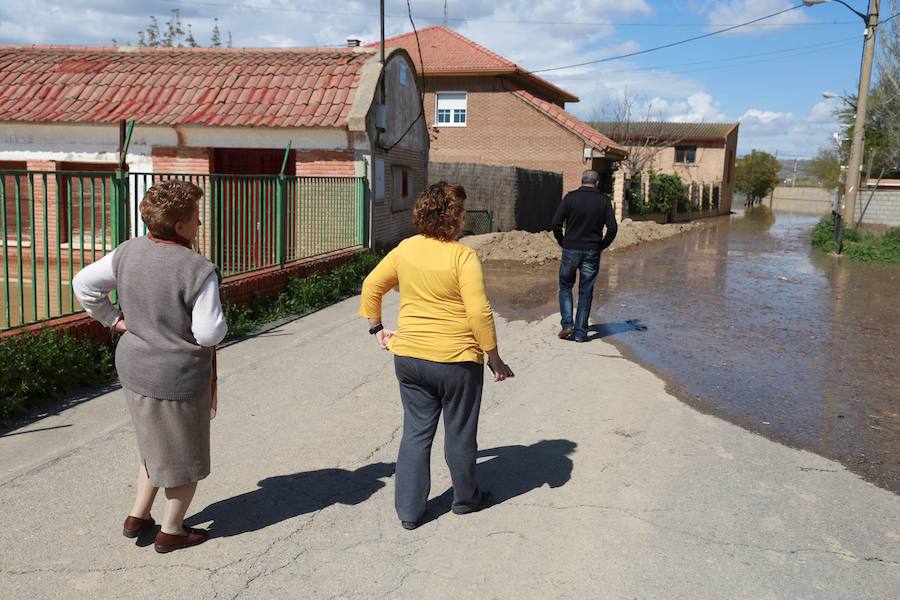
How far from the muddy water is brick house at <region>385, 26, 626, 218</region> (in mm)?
11547

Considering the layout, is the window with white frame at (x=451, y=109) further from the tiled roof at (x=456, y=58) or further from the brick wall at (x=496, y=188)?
the brick wall at (x=496, y=188)

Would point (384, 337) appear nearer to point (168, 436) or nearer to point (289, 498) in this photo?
point (289, 498)

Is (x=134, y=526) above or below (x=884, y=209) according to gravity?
below

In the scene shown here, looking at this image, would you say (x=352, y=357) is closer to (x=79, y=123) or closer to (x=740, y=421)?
(x=740, y=421)

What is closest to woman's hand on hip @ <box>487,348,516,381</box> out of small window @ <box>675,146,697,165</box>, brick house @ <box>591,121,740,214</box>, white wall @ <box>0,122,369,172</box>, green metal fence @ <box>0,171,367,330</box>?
green metal fence @ <box>0,171,367,330</box>

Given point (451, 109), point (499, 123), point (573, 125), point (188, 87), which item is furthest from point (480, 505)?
point (451, 109)

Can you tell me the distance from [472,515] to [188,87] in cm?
1229

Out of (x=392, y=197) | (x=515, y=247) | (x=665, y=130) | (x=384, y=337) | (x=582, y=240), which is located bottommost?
(x=515, y=247)

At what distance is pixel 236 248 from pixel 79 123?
6.05m

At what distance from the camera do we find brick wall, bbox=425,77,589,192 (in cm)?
2964

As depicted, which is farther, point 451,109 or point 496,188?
point 451,109

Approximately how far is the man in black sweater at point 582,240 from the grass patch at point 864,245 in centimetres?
1307

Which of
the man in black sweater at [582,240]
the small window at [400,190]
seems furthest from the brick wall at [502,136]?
the man in black sweater at [582,240]

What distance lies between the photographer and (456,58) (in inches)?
1233
